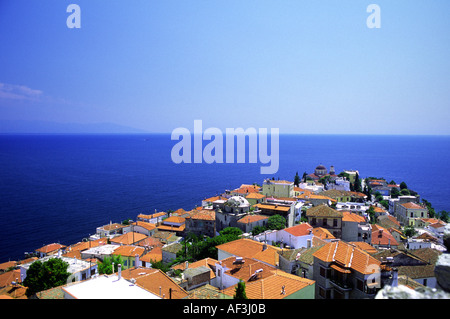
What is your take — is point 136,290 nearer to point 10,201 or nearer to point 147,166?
point 10,201

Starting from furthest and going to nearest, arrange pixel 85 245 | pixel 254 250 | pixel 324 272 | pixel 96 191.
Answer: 1. pixel 96 191
2. pixel 85 245
3. pixel 254 250
4. pixel 324 272

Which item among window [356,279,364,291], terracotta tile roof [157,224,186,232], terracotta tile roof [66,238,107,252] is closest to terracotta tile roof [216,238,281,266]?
window [356,279,364,291]

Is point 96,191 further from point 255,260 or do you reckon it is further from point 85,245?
point 255,260

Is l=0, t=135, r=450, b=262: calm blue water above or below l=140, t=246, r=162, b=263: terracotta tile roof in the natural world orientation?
below

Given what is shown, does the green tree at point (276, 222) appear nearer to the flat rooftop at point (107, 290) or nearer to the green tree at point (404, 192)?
the flat rooftop at point (107, 290)

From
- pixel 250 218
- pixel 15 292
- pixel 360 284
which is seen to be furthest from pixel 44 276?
pixel 250 218

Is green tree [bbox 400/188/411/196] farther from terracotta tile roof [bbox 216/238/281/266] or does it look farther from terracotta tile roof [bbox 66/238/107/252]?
terracotta tile roof [bbox 66/238/107/252]
